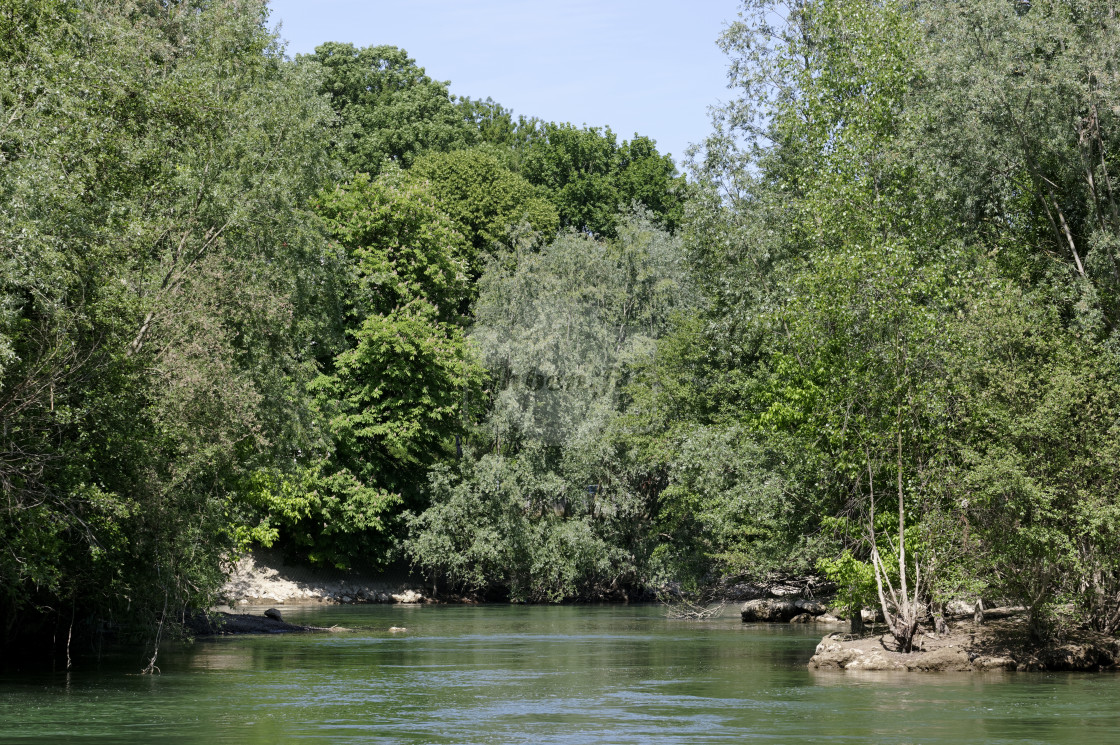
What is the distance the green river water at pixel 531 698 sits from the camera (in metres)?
17.3

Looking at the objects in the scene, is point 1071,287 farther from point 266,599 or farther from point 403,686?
point 266,599

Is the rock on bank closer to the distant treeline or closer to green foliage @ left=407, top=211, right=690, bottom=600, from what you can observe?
the distant treeline

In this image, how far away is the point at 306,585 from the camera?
56438mm

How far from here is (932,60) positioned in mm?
29734

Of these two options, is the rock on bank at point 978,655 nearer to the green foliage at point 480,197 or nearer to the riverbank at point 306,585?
the riverbank at point 306,585

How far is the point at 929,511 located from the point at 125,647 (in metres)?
20.9

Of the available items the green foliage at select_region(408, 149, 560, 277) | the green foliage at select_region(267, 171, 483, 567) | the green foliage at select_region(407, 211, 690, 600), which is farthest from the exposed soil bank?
the green foliage at select_region(408, 149, 560, 277)

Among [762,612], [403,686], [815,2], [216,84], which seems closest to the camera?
[403,686]

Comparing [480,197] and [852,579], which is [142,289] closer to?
[852,579]

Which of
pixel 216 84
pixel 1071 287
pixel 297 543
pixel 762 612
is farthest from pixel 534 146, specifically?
pixel 1071 287

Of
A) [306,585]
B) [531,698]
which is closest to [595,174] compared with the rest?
[306,585]

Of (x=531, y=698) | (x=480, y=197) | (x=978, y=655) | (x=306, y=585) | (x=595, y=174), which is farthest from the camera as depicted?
(x=595, y=174)

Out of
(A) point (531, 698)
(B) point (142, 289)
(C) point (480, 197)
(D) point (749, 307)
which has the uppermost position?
(C) point (480, 197)

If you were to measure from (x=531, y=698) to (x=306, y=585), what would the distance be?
3638cm
